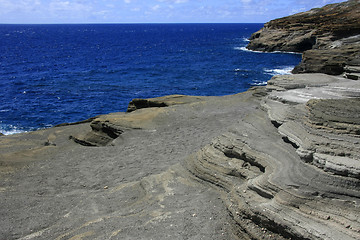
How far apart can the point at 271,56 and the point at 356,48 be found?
4009 cm

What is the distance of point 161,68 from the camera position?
6594 centimetres

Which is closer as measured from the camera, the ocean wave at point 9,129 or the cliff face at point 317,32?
the ocean wave at point 9,129

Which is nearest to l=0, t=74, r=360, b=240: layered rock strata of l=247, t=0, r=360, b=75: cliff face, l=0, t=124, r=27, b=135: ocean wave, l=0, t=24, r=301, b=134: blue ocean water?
l=0, t=124, r=27, b=135: ocean wave

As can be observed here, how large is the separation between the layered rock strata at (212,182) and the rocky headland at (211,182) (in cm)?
4

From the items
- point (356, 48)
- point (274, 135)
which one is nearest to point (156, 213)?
point (274, 135)

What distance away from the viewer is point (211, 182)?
12.4m

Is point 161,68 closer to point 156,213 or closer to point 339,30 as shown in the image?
point 339,30

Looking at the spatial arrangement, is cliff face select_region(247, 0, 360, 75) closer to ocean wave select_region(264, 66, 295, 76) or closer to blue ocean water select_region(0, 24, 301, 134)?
blue ocean water select_region(0, 24, 301, 134)

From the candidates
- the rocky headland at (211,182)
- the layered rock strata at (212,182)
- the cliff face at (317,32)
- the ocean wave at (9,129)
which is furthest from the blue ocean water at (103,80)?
the layered rock strata at (212,182)

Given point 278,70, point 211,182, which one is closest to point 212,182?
point 211,182

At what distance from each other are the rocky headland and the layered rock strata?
36mm

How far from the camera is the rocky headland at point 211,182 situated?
9.04m

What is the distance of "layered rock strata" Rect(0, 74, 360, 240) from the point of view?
29.6ft

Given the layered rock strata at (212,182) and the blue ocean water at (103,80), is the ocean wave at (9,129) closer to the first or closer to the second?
the blue ocean water at (103,80)
